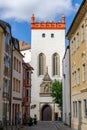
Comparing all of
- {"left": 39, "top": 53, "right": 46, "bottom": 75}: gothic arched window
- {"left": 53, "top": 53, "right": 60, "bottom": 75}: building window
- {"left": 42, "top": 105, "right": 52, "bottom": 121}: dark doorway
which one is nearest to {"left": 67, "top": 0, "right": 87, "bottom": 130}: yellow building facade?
{"left": 42, "top": 105, "right": 52, "bottom": 121}: dark doorway

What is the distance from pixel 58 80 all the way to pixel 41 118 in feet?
32.3

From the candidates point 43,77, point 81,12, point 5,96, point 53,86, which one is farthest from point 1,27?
point 43,77

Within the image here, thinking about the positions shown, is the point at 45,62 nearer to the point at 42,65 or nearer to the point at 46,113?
the point at 42,65

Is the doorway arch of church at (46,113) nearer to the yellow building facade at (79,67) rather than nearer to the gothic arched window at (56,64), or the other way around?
the gothic arched window at (56,64)

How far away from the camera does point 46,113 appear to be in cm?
8431

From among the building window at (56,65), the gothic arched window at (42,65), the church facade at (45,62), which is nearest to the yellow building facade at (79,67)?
the church facade at (45,62)

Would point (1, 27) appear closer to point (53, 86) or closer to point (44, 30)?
point (53, 86)

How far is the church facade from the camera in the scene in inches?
3312

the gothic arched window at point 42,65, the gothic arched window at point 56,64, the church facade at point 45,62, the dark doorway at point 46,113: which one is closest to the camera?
the dark doorway at point 46,113

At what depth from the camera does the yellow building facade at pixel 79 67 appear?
2973 cm

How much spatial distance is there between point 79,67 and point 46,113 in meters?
52.8

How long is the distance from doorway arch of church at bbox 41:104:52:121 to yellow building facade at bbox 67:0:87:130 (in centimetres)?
4499

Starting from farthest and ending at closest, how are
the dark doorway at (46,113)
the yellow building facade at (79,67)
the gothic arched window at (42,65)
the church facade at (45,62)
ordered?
the gothic arched window at (42,65) → the church facade at (45,62) → the dark doorway at (46,113) → the yellow building facade at (79,67)

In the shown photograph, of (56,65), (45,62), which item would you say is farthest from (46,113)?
(45,62)
